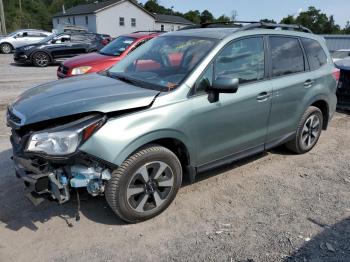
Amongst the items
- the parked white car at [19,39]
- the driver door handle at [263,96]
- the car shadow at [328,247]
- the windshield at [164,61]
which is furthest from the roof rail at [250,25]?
the parked white car at [19,39]

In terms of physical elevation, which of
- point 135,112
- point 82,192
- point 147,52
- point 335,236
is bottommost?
point 335,236

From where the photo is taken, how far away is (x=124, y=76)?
13.9 ft

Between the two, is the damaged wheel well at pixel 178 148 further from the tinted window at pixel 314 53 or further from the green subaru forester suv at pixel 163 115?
the tinted window at pixel 314 53

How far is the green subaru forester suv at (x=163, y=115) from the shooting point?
3.17 meters

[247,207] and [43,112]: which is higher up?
[43,112]

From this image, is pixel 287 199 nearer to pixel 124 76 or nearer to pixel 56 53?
pixel 124 76

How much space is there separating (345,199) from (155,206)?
2.28 meters

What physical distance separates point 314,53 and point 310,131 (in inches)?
46.0

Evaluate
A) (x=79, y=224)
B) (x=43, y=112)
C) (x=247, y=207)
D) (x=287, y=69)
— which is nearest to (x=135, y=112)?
(x=43, y=112)

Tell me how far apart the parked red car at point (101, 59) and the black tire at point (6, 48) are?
16.5 m

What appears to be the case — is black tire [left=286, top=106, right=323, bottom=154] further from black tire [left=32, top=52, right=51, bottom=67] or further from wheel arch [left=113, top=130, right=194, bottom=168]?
black tire [left=32, top=52, right=51, bottom=67]

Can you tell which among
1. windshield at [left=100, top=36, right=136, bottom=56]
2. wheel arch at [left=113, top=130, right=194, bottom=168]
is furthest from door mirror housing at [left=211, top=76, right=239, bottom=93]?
windshield at [left=100, top=36, right=136, bottom=56]

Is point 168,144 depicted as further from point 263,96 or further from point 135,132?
point 263,96

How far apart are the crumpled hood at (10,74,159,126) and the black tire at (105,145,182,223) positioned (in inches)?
19.7
